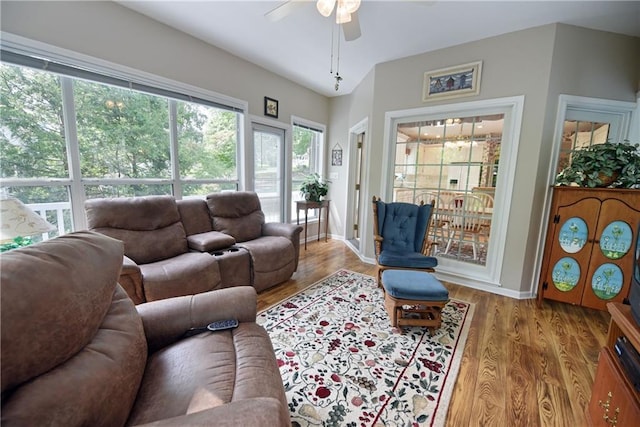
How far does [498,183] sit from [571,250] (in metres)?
0.87

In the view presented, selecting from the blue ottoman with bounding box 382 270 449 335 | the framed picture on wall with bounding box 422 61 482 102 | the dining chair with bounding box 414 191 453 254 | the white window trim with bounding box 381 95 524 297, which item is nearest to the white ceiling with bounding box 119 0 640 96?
the framed picture on wall with bounding box 422 61 482 102

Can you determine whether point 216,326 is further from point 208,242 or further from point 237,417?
point 208,242

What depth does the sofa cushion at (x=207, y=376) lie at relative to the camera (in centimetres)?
87

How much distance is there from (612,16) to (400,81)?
179 centimetres

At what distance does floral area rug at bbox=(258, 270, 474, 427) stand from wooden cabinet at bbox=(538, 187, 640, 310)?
A: 0.86 m

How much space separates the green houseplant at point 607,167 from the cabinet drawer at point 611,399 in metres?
1.73

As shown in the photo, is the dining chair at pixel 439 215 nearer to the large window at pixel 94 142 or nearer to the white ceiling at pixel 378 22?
the white ceiling at pixel 378 22

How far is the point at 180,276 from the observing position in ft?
6.59

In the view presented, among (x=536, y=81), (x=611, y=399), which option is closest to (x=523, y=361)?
(x=611, y=399)

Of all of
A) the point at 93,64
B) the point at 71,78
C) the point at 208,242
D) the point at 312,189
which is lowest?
the point at 208,242

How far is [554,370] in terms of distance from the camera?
1681mm

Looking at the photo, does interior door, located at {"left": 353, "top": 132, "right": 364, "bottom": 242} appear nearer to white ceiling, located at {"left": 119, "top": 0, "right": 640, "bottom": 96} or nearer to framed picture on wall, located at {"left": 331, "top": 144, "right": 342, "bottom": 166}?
framed picture on wall, located at {"left": 331, "top": 144, "right": 342, "bottom": 166}

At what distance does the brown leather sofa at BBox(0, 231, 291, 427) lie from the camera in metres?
0.63

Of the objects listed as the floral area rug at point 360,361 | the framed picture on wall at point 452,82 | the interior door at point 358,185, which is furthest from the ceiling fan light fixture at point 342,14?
the interior door at point 358,185
